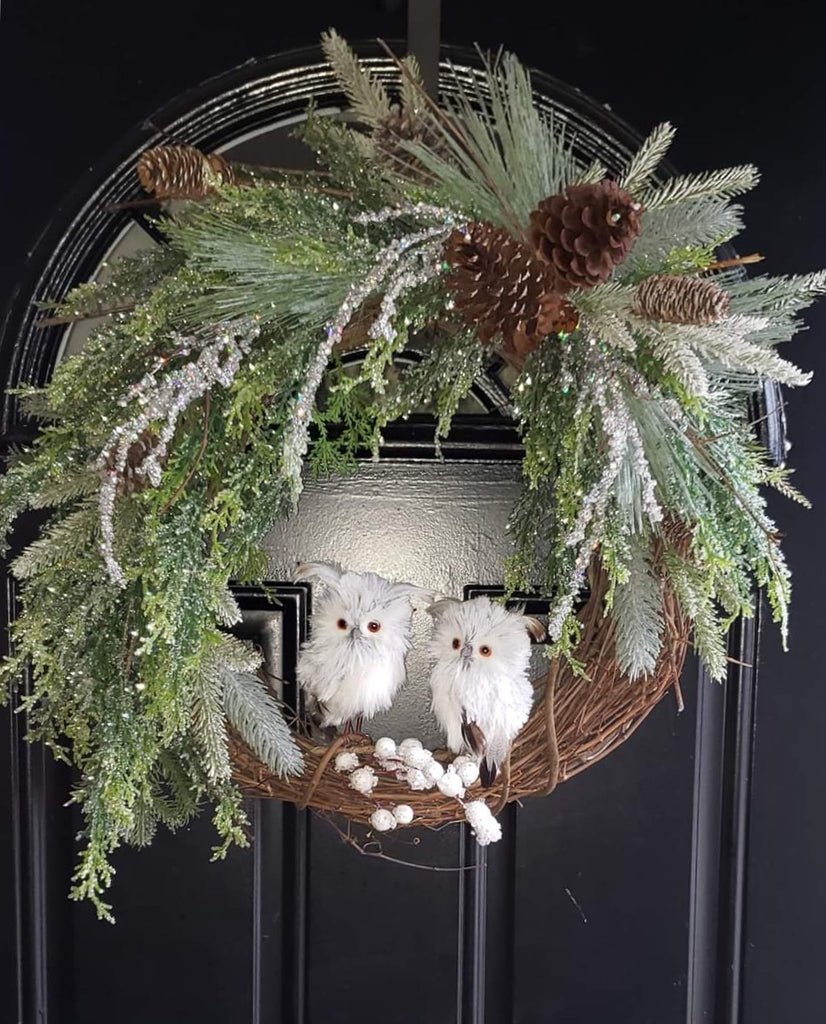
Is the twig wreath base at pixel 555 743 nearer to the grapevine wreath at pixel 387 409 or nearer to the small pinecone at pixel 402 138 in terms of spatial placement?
the grapevine wreath at pixel 387 409

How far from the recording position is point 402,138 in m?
0.66

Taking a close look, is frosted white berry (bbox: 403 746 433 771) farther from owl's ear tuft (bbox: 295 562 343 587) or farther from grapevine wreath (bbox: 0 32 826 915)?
owl's ear tuft (bbox: 295 562 343 587)

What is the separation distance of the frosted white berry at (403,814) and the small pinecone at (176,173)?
1.86 ft

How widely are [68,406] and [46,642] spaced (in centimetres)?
23

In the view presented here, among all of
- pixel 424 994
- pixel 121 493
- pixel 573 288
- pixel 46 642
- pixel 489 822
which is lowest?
pixel 424 994

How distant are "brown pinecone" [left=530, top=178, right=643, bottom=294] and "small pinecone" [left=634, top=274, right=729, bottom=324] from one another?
0.10 ft

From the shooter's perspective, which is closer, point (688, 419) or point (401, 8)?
point (688, 419)

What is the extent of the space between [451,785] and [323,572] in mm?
230

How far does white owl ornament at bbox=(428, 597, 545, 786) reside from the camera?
2.40 feet

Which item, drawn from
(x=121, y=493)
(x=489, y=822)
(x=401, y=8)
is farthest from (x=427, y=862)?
(x=401, y=8)

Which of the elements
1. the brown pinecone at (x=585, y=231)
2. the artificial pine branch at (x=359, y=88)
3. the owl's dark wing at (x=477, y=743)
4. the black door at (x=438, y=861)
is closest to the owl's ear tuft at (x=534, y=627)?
the owl's dark wing at (x=477, y=743)

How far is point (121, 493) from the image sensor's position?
0.67 m

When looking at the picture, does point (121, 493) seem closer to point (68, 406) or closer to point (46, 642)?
point (68, 406)

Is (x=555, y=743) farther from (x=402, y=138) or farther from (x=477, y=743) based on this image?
(x=402, y=138)
